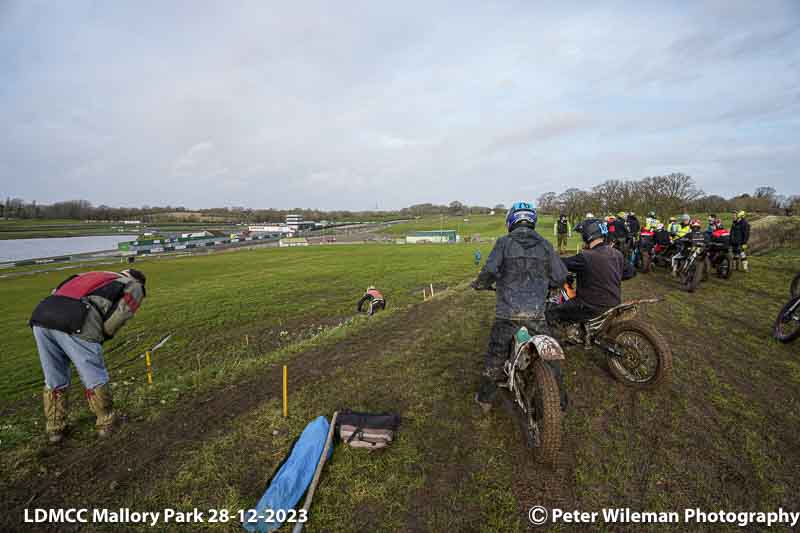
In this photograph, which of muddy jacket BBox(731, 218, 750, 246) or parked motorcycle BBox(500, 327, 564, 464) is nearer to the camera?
parked motorcycle BBox(500, 327, 564, 464)

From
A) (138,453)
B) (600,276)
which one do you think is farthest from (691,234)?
(138,453)

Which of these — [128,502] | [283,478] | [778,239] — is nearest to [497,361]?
[283,478]

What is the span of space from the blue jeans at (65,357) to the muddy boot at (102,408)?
0.09 metres

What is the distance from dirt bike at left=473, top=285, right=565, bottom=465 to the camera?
301cm

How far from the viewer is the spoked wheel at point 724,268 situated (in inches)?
427

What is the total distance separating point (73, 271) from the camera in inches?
1719

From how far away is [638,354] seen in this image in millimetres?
4508

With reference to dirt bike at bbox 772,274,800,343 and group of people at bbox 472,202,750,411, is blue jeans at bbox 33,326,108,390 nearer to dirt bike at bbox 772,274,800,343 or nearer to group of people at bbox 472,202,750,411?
group of people at bbox 472,202,750,411

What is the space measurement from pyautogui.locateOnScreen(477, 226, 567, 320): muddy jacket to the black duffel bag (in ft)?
16.1

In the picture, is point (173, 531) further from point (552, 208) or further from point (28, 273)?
point (552, 208)

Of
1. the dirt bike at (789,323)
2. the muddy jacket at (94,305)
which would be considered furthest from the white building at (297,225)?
the dirt bike at (789,323)

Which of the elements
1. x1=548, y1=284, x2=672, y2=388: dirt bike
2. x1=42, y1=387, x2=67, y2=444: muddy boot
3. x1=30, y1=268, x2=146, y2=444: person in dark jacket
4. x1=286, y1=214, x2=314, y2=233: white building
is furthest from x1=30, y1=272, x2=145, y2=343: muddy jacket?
x1=286, y1=214, x2=314, y2=233: white building

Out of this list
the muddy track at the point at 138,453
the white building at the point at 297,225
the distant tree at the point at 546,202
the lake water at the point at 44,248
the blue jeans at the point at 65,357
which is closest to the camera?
the muddy track at the point at 138,453

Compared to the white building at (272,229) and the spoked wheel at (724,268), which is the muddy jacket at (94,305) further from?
the white building at (272,229)
